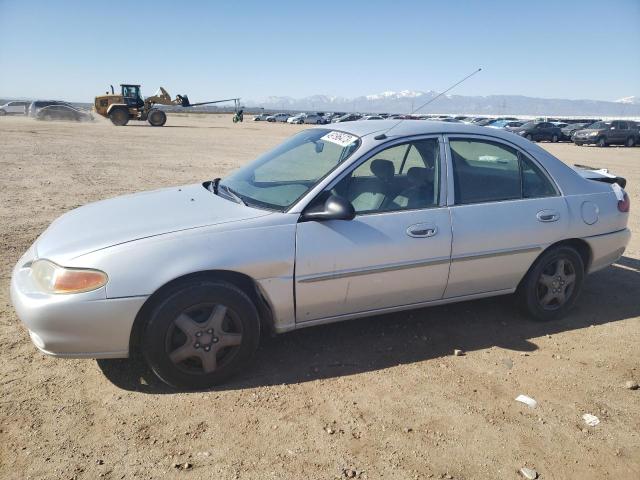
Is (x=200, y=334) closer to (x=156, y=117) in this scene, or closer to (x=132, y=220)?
(x=132, y=220)

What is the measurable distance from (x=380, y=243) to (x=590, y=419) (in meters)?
1.60

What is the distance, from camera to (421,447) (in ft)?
8.64

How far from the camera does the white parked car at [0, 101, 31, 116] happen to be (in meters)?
46.3

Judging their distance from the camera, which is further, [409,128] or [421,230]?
[409,128]

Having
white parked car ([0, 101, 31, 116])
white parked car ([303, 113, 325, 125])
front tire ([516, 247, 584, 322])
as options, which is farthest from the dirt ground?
white parked car ([303, 113, 325, 125])

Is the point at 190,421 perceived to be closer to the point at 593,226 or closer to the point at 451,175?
the point at 451,175

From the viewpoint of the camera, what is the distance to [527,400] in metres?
3.09

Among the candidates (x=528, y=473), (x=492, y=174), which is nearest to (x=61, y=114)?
(x=492, y=174)

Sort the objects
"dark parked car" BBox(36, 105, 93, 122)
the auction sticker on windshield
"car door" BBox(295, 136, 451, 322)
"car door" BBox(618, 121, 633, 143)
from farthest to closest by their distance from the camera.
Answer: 1. "dark parked car" BBox(36, 105, 93, 122)
2. "car door" BBox(618, 121, 633, 143)
3. the auction sticker on windshield
4. "car door" BBox(295, 136, 451, 322)

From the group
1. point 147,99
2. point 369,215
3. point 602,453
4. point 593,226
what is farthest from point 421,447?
point 147,99

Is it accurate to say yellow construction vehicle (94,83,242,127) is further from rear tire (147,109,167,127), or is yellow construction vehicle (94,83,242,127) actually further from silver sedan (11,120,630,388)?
silver sedan (11,120,630,388)

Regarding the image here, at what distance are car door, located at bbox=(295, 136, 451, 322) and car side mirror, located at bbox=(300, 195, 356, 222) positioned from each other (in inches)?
1.8

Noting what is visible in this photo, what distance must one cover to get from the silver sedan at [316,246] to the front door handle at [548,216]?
12mm

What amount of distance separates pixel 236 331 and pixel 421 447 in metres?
1.26
